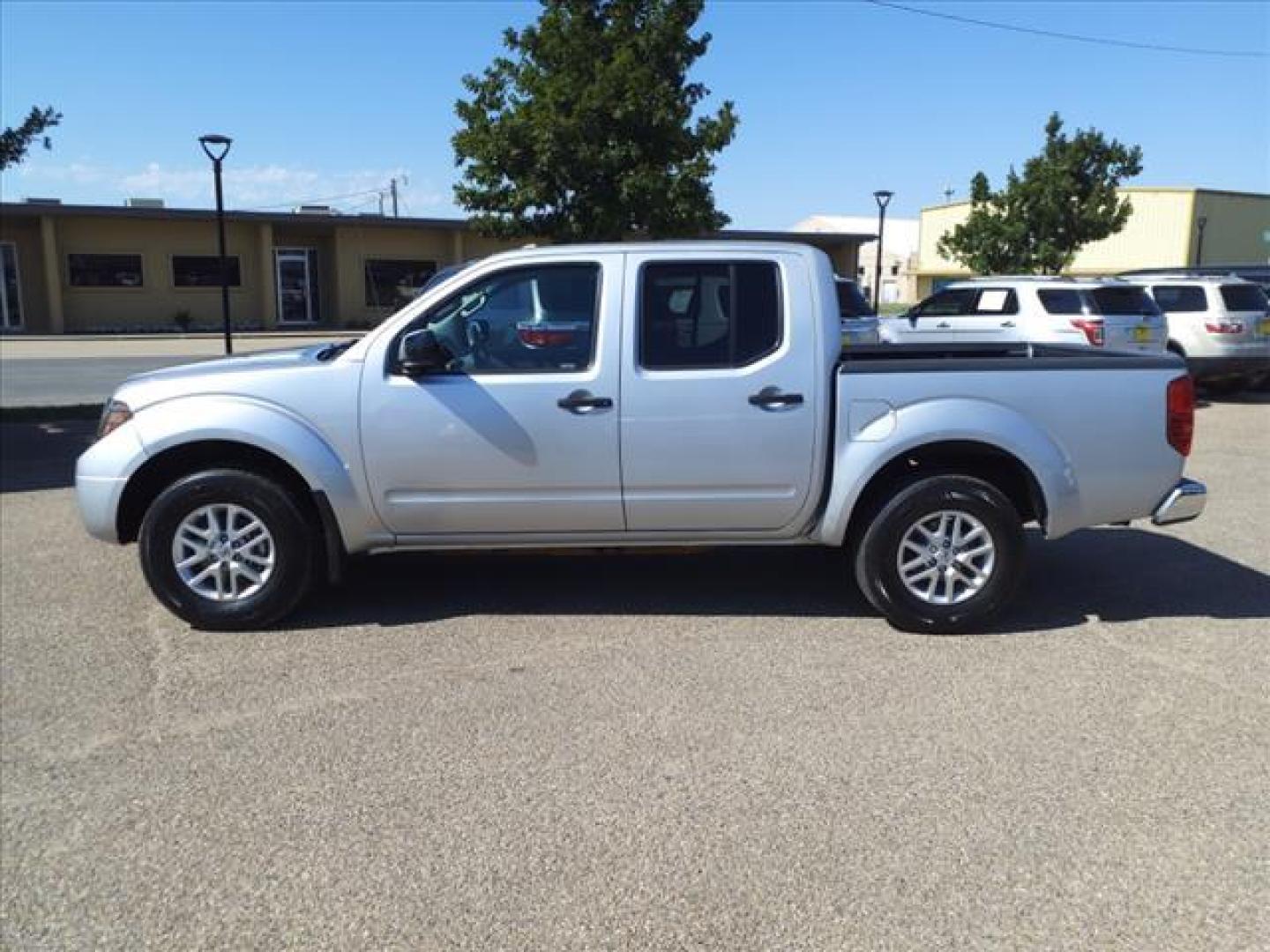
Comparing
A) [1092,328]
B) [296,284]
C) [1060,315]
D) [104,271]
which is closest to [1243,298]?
[1092,328]

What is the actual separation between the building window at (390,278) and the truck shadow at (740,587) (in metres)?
30.2

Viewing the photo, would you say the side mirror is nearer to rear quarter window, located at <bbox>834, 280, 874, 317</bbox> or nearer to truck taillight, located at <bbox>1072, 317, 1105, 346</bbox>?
rear quarter window, located at <bbox>834, 280, 874, 317</bbox>

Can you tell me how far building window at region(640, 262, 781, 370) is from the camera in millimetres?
5121

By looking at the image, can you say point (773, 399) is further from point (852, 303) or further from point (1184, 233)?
point (1184, 233)

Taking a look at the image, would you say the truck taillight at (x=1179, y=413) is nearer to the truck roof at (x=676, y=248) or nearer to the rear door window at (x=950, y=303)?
the truck roof at (x=676, y=248)

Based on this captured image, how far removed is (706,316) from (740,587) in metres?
1.62

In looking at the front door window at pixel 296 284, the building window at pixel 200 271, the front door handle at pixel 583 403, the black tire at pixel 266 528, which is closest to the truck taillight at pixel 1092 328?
the front door handle at pixel 583 403

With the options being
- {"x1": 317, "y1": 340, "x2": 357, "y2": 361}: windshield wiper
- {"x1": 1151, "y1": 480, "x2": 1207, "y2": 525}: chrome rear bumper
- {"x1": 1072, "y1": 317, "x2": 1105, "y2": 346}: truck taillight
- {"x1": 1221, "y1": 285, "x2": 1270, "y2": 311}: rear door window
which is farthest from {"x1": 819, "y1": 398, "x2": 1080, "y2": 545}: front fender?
{"x1": 1221, "y1": 285, "x2": 1270, "y2": 311}: rear door window

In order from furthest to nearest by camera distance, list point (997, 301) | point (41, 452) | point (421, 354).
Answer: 1. point (997, 301)
2. point (41, 452)
3. point (421, 354)

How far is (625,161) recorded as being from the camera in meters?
18.9

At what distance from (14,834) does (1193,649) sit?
193 inches

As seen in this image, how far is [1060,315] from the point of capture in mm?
14008

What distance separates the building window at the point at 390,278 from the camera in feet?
116

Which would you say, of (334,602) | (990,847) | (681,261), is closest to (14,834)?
(334,602)
